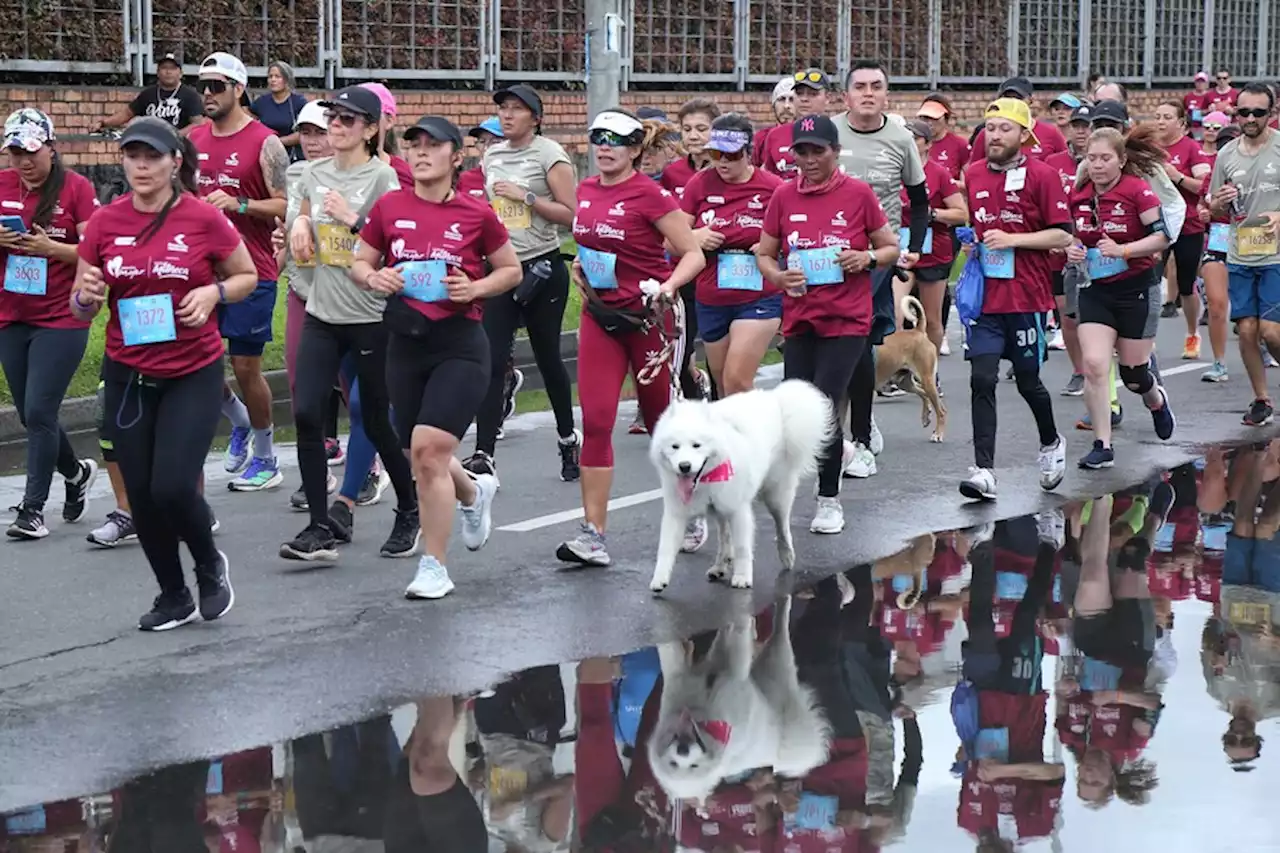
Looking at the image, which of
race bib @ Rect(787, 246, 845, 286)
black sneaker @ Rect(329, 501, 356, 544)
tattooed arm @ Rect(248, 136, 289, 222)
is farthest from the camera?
tattooed arm @ Rect(248, 136, 289, 222)

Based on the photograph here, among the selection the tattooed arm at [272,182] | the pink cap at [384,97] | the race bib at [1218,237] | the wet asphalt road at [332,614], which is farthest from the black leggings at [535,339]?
the race bib at [1218,237]

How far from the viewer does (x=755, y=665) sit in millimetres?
7617

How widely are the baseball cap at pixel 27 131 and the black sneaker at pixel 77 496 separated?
5.52 feet

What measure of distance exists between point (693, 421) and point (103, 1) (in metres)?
13.0

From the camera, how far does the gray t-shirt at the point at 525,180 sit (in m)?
11.1

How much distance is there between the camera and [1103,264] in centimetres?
1169

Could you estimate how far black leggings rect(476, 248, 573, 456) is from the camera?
11.1 m

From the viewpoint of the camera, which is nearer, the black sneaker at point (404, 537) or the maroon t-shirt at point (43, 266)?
the black sneaker at point (404, 537)

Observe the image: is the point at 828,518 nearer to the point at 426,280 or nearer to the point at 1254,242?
the point at 426,280

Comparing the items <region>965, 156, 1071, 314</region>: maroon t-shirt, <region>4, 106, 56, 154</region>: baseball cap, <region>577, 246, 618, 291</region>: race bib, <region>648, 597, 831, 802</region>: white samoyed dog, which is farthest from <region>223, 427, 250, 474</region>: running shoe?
<region>648, 597, 831, 802</region>: white samoyed dog

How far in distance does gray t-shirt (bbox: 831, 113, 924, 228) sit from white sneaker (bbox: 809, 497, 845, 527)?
1912 mm

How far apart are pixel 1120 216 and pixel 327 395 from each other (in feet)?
15.5

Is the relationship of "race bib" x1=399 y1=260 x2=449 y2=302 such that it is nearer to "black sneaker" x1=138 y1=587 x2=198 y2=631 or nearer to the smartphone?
"black sneaker" x1=138 y1=587 x2=198 y2=631

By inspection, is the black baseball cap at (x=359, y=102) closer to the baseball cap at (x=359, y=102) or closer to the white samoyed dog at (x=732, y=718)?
the baseball cap at (x=359, y=102)
